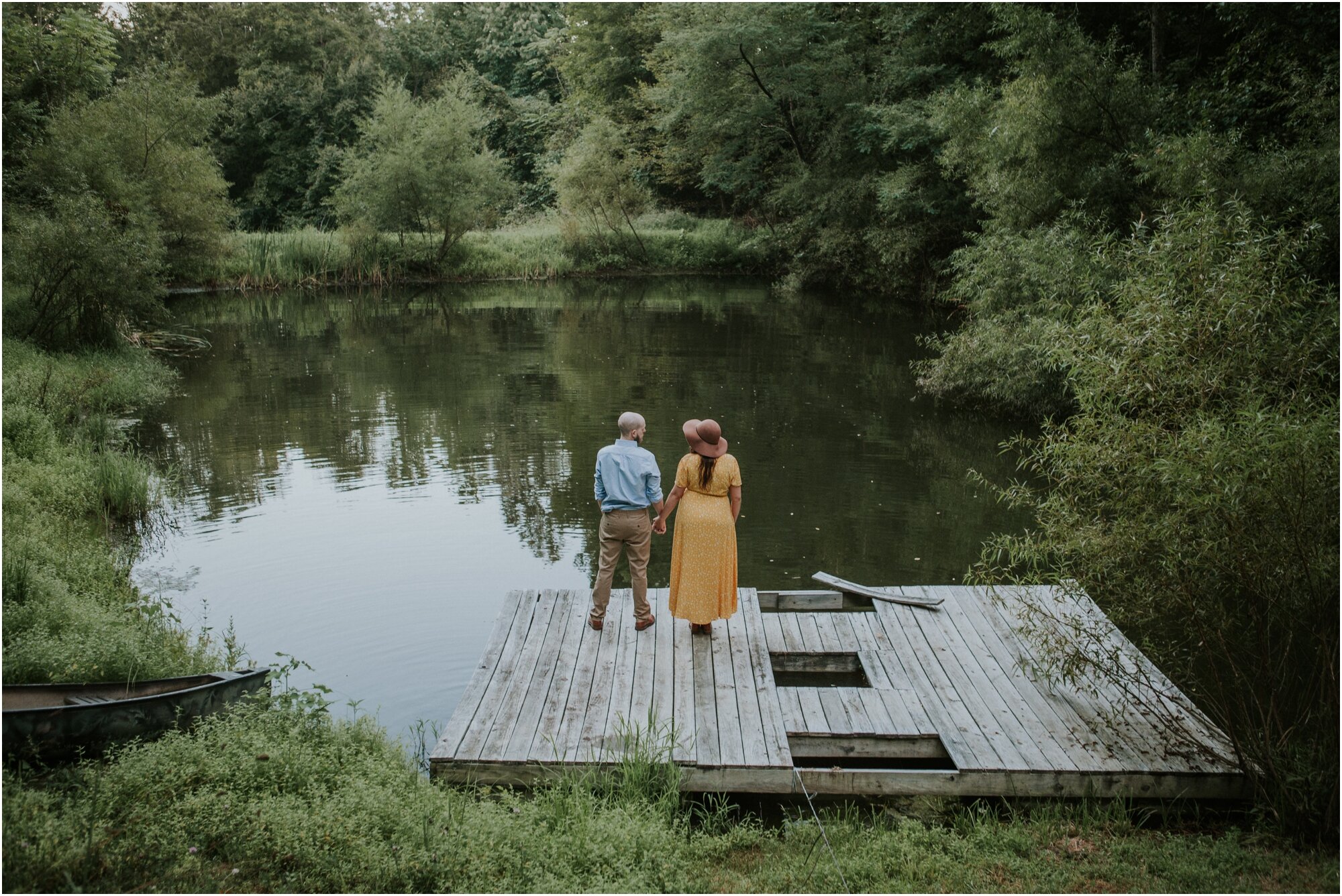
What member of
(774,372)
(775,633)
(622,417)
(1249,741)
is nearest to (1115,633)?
(1249,741)

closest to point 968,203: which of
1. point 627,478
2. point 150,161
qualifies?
point 150,161

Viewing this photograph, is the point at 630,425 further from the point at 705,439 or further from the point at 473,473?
the point at 473,473

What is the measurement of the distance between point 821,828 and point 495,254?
42764mm

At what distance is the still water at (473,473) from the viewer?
941 cm

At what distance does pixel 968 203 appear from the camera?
28.9 m

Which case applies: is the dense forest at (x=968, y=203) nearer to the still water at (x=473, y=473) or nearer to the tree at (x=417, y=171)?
the tree at (x=417, y=171)

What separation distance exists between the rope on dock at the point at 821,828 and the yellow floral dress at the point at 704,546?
5.80 ft

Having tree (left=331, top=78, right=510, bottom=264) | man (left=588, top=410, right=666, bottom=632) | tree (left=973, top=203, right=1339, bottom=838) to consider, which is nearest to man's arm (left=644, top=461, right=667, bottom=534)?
man (left=588, top=410, right=666, bottom=632)

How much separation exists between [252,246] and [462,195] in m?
8.59

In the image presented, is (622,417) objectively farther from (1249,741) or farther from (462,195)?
(462,195)

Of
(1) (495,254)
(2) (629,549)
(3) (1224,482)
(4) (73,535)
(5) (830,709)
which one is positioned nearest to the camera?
(3) (1224,482)

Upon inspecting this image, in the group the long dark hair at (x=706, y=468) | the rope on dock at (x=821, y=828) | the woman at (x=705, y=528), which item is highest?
the long dark hair at (x=706, y=468)

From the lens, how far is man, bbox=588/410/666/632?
726 cm

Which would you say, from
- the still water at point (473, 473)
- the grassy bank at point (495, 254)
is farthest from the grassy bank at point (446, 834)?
the grassy bank at point (495, 254)
